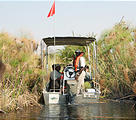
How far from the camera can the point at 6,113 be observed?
974cm

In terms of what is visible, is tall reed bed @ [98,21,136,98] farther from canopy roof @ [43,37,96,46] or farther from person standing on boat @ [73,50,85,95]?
person standing on boat @ [73,50,85,95]

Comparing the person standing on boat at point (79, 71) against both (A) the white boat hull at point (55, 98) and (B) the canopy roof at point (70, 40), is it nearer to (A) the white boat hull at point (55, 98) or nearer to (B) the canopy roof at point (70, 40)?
(A) the white boat hull at point (55, 98)

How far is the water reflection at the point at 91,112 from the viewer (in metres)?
9.03

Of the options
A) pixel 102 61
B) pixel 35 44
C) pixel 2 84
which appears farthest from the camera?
pixel 35 44

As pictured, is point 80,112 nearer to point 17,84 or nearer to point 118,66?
point 17,84

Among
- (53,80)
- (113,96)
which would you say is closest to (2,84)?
(53,80)

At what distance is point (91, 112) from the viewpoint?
989cm

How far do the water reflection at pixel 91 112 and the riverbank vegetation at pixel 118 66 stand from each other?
48.9 inches

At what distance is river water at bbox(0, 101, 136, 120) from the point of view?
9.01 metres

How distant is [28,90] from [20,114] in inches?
90.4

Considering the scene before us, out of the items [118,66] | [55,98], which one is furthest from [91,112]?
[118,66]

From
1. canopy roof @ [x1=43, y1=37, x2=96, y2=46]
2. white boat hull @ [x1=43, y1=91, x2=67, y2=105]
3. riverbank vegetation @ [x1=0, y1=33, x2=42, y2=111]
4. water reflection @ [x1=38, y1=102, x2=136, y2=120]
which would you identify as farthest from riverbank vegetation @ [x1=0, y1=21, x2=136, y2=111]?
canopy roof @ [x1=43, y1=37, x2=96, y2=46]

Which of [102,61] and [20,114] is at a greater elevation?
[102,61]

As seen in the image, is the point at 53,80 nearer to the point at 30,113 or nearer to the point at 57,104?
the point at 57,104
